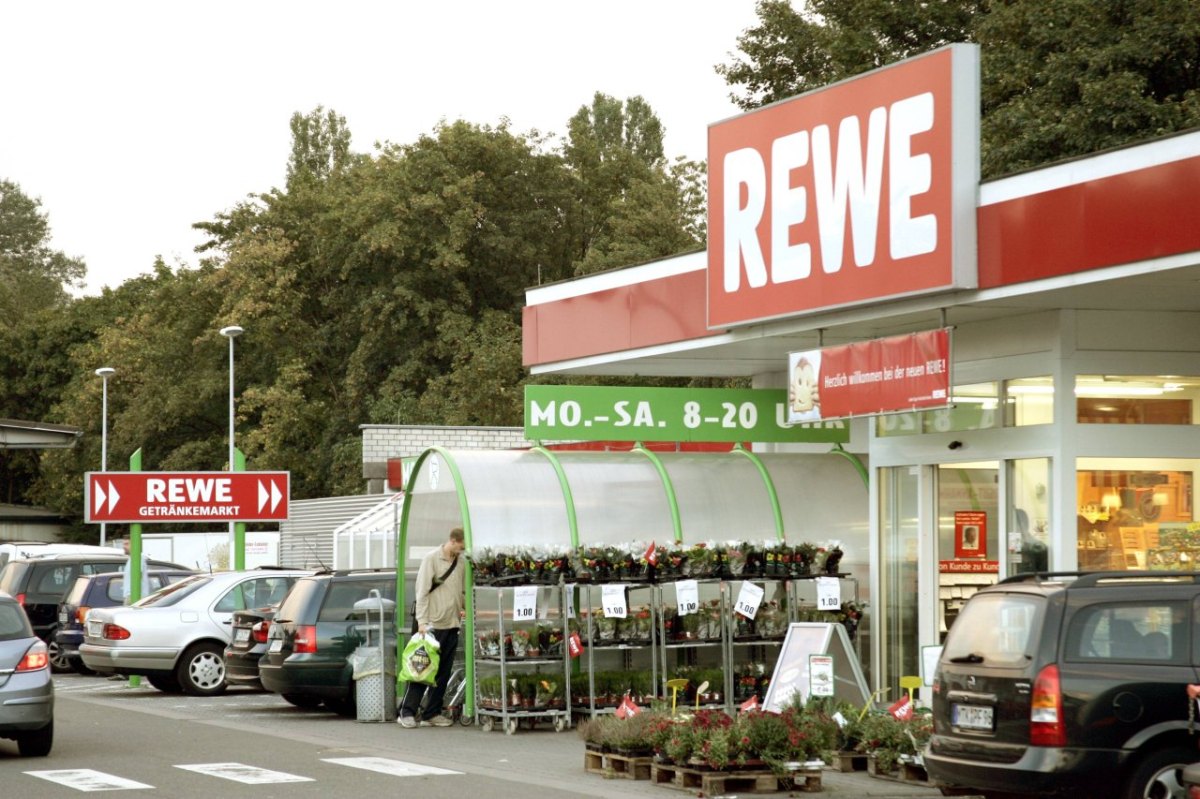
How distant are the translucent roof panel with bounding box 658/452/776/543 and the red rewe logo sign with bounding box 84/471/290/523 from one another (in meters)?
8.63

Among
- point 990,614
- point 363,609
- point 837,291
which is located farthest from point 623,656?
point 990,614

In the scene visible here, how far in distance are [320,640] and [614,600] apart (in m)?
3.71

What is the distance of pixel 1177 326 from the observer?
1588 cm

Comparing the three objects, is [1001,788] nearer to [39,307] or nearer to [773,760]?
[773,760]

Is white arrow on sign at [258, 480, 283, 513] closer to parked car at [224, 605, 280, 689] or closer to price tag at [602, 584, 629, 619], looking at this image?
parked car at [224, 605, 280, 689]

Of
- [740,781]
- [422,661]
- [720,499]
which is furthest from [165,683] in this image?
[740,781]

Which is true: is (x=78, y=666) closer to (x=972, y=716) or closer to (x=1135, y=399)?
(x=1135, y=399)

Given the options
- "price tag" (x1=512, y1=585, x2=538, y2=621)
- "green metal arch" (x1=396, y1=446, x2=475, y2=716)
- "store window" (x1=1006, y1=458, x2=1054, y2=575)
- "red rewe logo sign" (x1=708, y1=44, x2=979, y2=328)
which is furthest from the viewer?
"green metal arch" (x1=396, y1=446, x2=475, y2=716)

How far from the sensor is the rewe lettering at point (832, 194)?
15.6 meters

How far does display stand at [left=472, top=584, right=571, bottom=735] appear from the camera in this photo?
56.6 ft

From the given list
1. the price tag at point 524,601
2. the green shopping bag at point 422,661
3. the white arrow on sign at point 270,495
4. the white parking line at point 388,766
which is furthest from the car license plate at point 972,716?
the white arrow on sign at point 270,495

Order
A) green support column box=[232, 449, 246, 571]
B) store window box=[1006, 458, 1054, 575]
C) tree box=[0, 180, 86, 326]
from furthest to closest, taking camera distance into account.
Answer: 1. tree box=[0, 180, 86, 326]
2. green support column box=[232, 449, 246, 571]
3. store window box=[1006, 458, 1054, 575]

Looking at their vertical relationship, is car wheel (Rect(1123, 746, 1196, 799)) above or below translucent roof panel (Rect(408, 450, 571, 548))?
below

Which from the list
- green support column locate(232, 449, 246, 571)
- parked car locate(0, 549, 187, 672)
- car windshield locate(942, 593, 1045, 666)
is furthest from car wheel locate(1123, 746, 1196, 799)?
parked car locate(0, 549, 187, 672)
